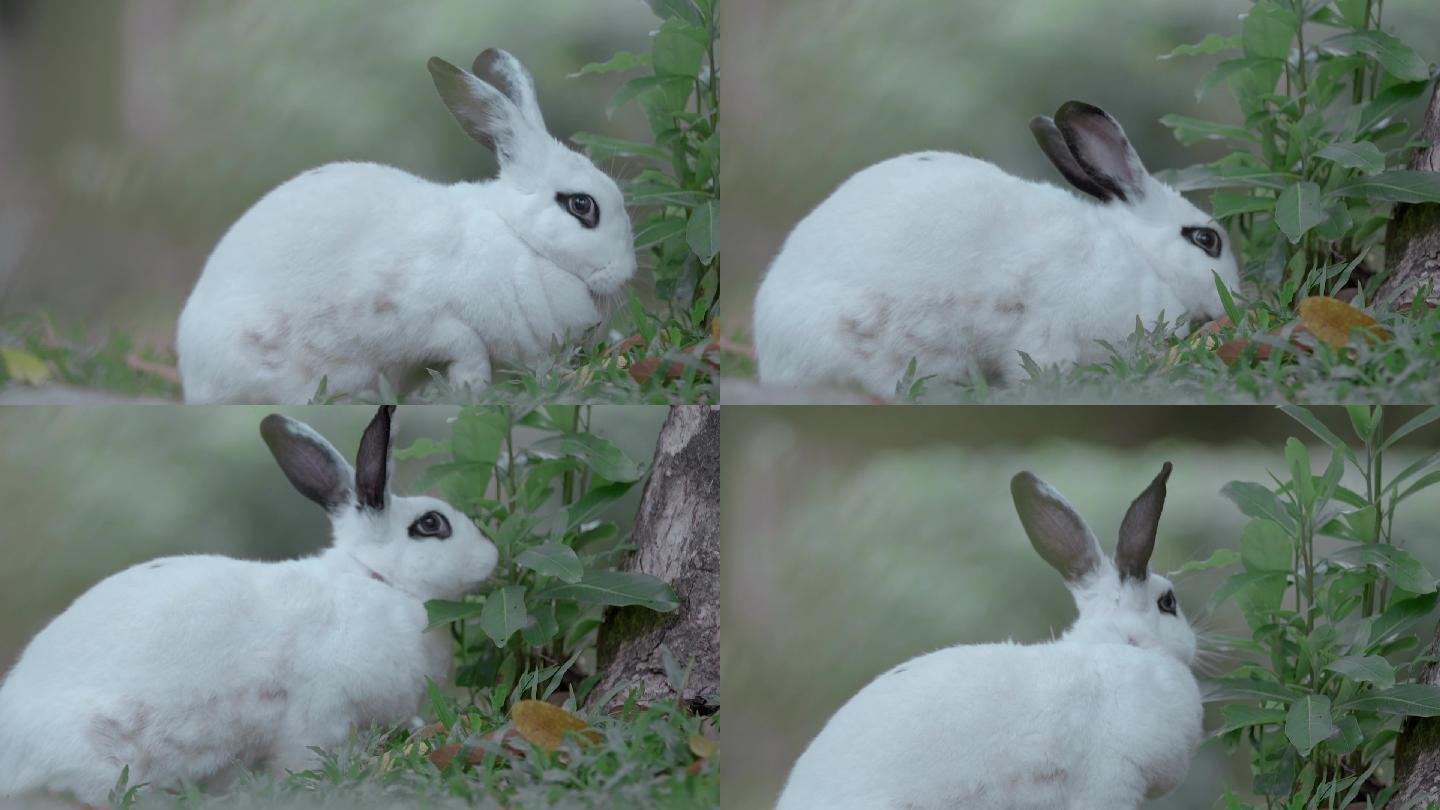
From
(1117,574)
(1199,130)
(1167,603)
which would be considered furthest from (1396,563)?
(1199,130)

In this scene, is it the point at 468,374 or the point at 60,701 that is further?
the point at 468,374

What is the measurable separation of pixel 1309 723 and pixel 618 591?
149 centimetres

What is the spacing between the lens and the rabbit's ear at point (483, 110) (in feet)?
10.6

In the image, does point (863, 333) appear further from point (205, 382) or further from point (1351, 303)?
point (205, 382)

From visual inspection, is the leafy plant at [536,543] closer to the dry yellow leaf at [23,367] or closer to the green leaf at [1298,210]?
the dry yellow leaf at [23,367]

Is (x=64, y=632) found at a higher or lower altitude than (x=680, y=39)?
lower

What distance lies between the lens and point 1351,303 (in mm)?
3311

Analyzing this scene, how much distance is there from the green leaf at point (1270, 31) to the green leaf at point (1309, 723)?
1.43 metres

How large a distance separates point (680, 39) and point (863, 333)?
80cm

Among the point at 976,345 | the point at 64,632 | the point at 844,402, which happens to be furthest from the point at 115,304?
the point at 976,345

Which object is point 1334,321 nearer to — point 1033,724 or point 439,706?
point 1033,724

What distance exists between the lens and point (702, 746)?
3230mm

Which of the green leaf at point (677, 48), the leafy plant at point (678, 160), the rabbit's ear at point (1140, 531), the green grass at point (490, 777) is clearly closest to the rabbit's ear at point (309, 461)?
the green grass at point (490, 777)

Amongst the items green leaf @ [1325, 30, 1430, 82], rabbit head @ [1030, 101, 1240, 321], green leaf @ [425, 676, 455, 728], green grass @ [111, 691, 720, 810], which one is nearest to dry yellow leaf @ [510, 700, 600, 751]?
green grass @ [111, 691, 720, 810]
